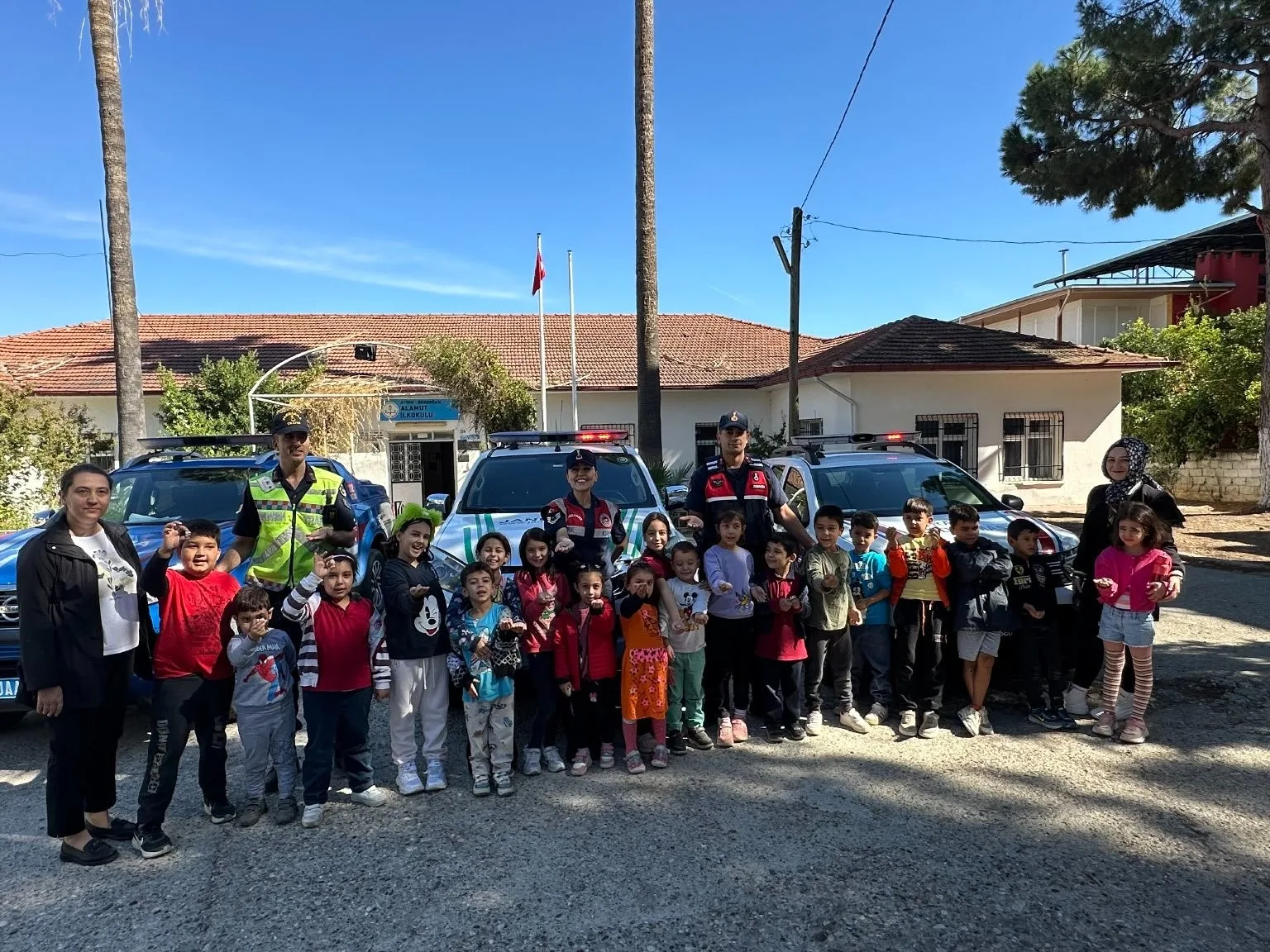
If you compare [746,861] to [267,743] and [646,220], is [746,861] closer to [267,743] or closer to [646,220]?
[267,743]

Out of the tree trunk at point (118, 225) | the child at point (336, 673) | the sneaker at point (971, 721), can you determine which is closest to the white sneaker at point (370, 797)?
the child at point (336, 673)

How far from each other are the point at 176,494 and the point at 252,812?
3244mm

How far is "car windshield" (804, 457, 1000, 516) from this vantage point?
6.16 m

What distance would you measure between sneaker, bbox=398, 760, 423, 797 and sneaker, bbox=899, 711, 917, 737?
8.84 ft

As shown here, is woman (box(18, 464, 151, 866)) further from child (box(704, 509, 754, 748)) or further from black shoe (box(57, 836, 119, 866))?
child (box(704, 509, 754, 748))

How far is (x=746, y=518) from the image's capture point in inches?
193

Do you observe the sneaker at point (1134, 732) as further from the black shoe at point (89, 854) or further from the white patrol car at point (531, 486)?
the black shoe at point (89, 854)

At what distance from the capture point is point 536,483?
6051 millimetres

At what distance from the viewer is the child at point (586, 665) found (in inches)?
163

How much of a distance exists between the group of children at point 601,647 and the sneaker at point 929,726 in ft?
Answer: 0.06

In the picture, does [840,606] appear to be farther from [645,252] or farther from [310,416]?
[310,416]

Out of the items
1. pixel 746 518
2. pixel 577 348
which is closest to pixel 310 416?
pixel 577 348

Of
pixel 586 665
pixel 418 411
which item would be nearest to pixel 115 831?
pixel 586 665

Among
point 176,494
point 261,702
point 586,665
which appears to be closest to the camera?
point 261,702
